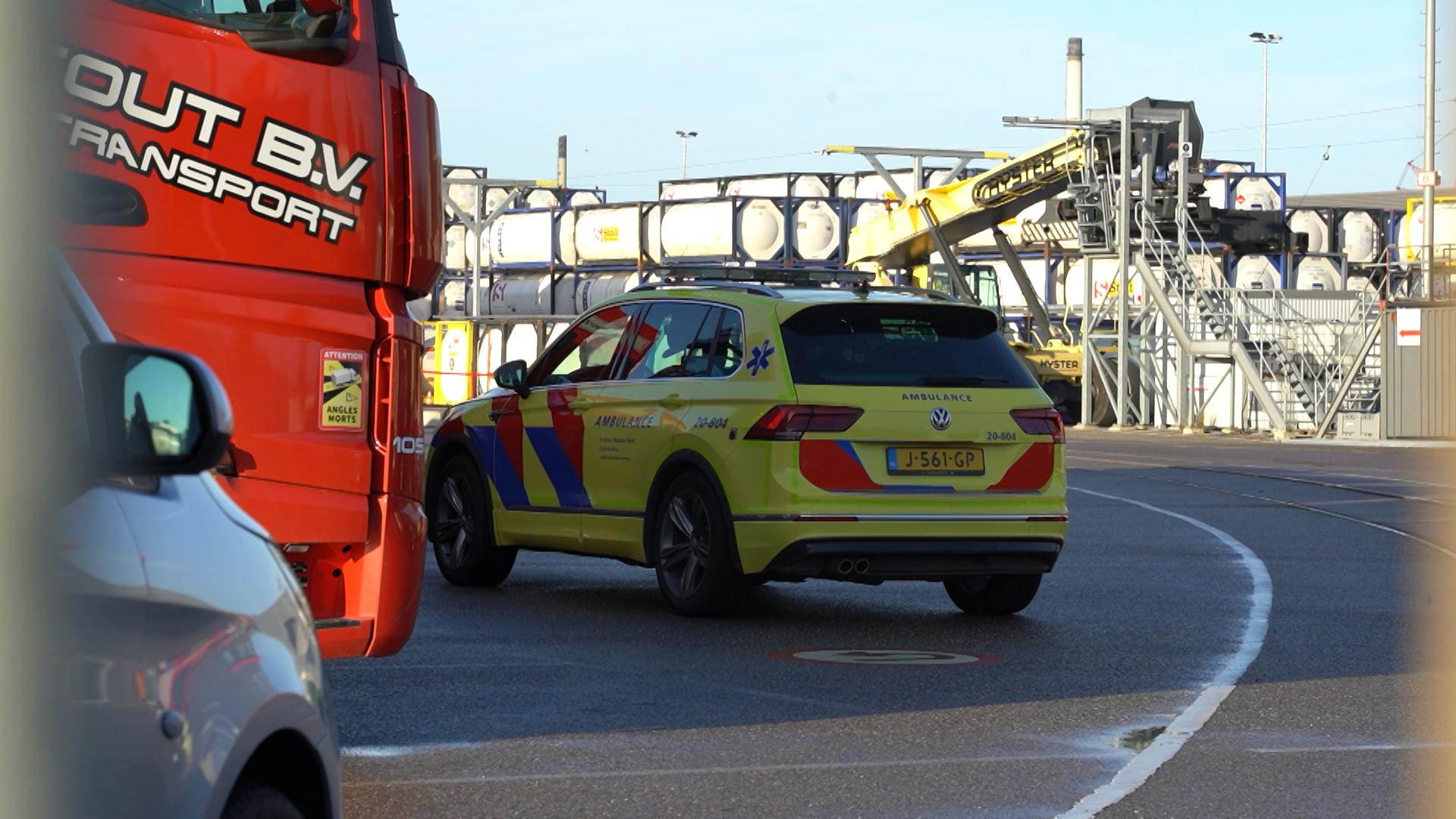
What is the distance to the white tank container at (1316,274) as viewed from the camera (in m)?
56.5

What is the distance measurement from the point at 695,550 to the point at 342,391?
4.10m

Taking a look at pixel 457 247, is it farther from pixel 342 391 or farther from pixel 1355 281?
pixel 342 391

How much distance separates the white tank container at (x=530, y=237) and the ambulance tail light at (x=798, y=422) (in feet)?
161

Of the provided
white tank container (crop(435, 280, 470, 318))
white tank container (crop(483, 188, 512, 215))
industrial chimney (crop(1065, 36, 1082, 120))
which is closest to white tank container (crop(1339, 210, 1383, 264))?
industrial chimney (crop(1065, 36, 1082, 120))

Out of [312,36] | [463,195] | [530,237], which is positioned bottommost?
[312,36]

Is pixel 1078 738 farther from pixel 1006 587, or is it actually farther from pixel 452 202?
pixel 452 202

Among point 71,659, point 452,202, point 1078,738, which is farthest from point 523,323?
point 71,659

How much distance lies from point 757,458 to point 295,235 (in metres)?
4.01

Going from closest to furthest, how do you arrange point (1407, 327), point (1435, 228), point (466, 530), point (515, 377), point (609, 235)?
point (515, 377) < point (466, 530) < point (1407, 327) < point (1435, 228) < point (609, 235)

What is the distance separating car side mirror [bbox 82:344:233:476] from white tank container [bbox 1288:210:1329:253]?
5969cm

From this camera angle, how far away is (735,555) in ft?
34.2

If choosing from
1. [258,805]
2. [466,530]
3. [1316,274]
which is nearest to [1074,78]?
[1316,274]

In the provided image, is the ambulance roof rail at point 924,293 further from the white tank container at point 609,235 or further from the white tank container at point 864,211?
the white tank container at point 609,235

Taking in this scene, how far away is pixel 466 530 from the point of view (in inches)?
496
